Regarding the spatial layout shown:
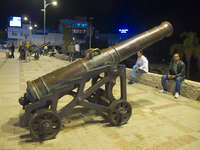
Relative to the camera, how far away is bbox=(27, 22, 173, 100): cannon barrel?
3670 millimetres

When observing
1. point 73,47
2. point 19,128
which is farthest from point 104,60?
point 73,47

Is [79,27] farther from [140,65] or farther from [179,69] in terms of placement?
[179,69]

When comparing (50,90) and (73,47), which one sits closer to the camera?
(50,90)

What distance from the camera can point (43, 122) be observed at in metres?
3.54

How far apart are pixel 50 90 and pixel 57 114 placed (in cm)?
45

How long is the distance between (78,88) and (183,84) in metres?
4.11

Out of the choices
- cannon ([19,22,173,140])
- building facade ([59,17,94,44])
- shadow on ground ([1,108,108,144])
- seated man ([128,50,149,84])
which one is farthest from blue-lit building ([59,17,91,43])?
cannon ([19,22,173,140])

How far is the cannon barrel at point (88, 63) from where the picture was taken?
3670 mm

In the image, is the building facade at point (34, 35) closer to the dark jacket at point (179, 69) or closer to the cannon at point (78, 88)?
the dark jacket at point (179, 69)

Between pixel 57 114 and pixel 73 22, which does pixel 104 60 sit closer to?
pixel 57 114

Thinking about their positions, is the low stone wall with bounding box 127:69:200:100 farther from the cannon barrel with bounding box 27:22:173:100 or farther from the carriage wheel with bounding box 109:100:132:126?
the carriage wheel with bounding box 109:100:132:126

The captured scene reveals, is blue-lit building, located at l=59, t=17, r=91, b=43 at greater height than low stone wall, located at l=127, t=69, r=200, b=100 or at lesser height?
greater

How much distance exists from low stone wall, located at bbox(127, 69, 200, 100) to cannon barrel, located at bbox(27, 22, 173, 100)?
224cm

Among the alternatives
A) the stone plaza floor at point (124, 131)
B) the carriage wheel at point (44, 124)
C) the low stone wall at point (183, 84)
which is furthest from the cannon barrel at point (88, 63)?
the low stone wall at point (183, 84)
